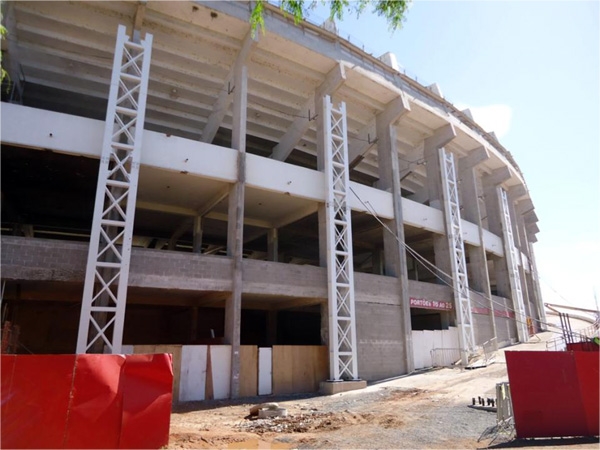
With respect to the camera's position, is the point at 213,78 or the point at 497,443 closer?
the point at 497,443

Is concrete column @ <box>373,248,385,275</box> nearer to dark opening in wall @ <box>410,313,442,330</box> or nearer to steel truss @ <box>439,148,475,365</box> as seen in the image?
dark opening in wall @ <box>410,313,442,330</box>

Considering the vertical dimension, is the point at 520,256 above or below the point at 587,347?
above

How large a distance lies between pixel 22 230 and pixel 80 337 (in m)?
16.6

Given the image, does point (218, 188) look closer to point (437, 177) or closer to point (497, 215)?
point (437, 177)

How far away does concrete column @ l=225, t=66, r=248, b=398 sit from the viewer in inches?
707

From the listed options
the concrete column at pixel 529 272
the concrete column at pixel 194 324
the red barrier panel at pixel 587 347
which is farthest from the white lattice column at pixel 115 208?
the concrete column at pixel 529 272

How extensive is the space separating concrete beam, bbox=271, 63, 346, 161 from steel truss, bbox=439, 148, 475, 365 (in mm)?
10998

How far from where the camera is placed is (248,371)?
18.4 m

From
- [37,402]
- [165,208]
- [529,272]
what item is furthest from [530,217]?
[37,402]

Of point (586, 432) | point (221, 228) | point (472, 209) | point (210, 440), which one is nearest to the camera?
point (586, 432)

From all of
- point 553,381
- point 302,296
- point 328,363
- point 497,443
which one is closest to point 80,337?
point 302,296

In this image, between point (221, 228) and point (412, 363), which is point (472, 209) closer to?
point (412, 363)

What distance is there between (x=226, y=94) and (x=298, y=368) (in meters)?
15.5

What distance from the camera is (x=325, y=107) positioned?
77.3 ft
